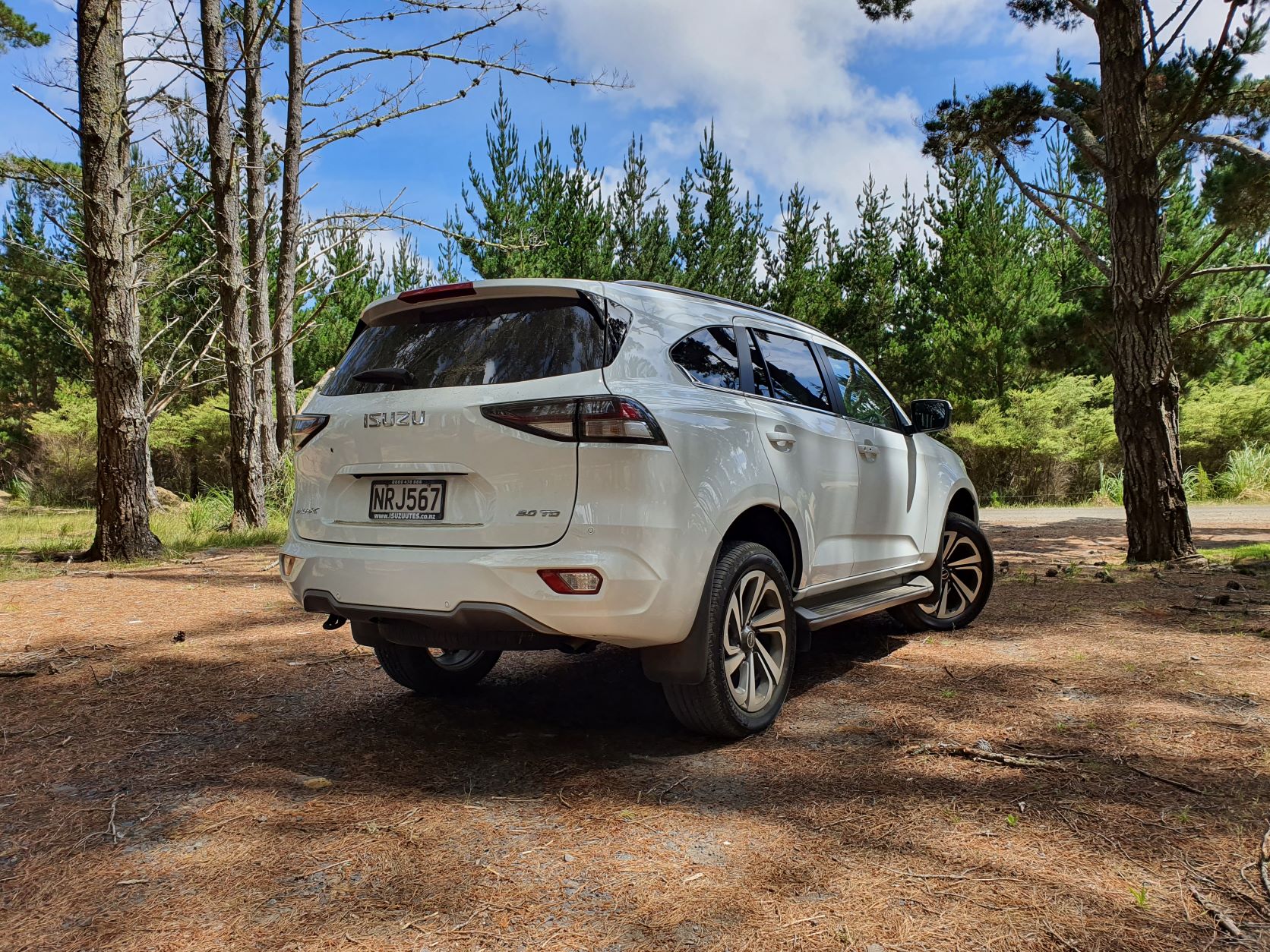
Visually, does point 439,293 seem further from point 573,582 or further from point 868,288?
point 868,288

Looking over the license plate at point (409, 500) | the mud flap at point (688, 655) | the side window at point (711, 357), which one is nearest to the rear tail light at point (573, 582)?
the mud flap at point (688, 655)

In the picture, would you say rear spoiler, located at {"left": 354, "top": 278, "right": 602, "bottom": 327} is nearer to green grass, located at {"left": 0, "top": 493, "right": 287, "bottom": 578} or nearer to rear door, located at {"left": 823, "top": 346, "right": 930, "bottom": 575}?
rear door, located at {"left": 823, "top": 346, "right": 930, "bottom": 575}

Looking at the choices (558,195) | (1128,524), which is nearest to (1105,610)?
(1128,524)

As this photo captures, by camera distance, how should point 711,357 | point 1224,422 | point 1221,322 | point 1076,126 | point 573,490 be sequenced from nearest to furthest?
point 573,490, point 711,357, point 1221,322, point 1076,126, point 1224,422

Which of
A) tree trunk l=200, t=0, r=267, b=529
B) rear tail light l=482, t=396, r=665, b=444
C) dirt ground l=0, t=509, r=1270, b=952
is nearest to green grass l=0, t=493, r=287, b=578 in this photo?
tree trunk l=200, t=0, r=267, b=529

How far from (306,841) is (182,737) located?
1.48 m

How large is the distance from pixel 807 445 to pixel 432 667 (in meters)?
2.16

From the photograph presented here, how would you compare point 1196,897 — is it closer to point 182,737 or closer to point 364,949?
point 364,949

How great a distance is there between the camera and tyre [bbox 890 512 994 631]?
19.6 ft

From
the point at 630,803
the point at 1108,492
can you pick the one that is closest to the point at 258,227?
the point at 630,803

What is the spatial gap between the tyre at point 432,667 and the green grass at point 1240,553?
25.1 feet

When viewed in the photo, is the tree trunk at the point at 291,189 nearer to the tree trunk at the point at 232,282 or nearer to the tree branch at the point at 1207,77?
the tree trunk at the point at 232,282

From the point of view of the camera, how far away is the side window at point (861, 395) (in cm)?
507

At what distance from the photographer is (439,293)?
3703 mm
